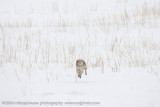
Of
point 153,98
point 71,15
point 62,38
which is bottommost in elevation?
point 153,98

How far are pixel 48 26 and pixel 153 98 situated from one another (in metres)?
4.44

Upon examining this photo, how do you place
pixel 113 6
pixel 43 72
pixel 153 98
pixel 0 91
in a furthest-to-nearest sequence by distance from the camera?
pixel 113 6 < pixel 43 72 < pixel 0 91 < pixel 153 98

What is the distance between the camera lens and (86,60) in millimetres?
4027

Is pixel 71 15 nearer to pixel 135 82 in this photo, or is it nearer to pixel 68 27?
pixel 68 27

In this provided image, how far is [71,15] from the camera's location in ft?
25.2

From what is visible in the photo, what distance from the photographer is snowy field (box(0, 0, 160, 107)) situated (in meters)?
2.76

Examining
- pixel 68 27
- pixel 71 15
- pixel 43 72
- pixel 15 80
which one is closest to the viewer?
pixel 15 80

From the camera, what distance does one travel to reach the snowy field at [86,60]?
276cm

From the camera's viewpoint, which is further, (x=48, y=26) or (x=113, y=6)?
(x=113, y=6)

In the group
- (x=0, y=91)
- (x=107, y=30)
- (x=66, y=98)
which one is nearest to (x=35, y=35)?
(x=107, y=30)

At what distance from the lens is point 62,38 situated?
5.65 meters

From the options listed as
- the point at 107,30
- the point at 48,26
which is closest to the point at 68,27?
the point at 48,26

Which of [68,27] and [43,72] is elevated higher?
[68,27]

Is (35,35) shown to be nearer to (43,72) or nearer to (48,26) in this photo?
(48,26)
